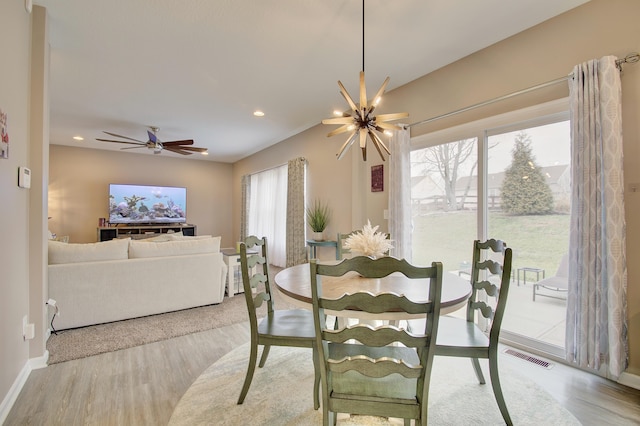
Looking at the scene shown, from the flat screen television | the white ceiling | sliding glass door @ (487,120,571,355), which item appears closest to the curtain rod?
sliding glass door @ (487,120,571,355)

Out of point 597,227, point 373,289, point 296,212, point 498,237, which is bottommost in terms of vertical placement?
point 373,289

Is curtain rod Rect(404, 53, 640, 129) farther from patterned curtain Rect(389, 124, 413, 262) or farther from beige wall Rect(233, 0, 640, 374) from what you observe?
patterned curtain Rect(389, 124, 413, 262)

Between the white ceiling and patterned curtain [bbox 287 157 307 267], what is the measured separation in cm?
117

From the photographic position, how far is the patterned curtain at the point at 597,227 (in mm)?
1904

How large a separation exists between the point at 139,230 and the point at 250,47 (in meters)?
5.92

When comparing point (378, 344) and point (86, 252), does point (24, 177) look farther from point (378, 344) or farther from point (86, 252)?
point (378, 344)

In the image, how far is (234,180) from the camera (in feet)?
28.2

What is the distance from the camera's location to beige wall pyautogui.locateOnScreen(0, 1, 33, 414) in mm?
1689

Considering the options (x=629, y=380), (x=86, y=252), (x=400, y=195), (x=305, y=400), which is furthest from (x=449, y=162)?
(x=86, y=252)

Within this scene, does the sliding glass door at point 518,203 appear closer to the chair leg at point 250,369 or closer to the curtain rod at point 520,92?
the curtain rod at point 520,92

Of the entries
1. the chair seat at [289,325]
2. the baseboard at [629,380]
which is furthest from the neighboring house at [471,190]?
the chair seat at [289,325]

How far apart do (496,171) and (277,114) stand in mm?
3076

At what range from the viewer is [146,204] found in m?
7.20

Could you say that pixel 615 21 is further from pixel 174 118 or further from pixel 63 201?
pixel 63 201
